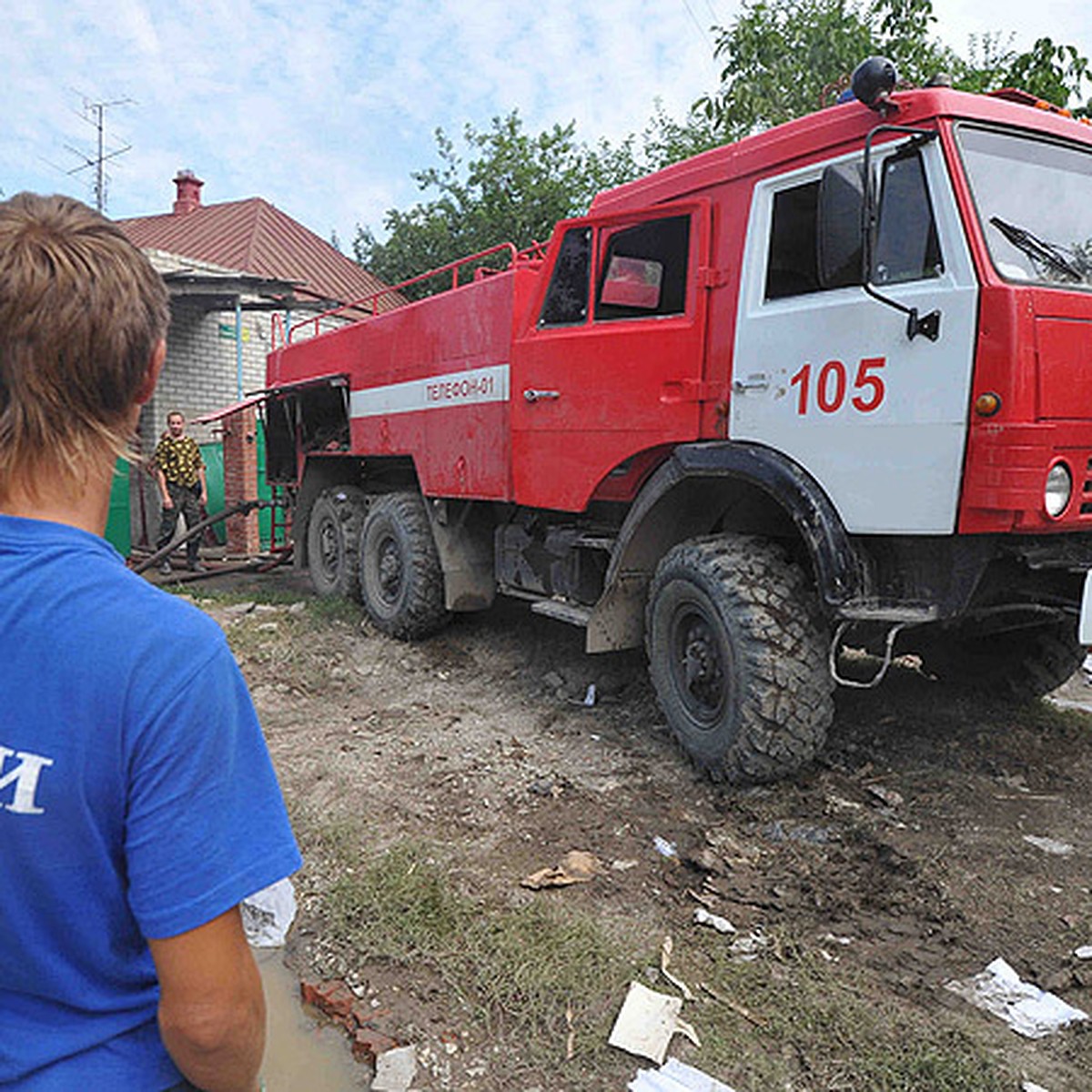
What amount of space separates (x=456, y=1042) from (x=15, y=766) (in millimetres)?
1967

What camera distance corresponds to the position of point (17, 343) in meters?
0.91

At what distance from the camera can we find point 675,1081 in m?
2.31

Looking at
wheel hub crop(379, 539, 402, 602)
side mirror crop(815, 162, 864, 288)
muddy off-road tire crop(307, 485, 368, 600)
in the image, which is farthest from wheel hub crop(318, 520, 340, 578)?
side mirror crop(815, 162, 864, 288)

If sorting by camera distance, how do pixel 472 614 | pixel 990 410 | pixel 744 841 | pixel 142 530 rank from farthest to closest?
pixel 142 530
pixel 472 614
pixel 744 841
pixel 990 410

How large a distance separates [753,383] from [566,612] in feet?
5.58

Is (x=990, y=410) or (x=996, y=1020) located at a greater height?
(x=990, y=410)

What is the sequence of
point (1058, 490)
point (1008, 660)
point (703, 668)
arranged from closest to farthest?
point (1058, 490) → point (703, 668) → point (1008, 660)

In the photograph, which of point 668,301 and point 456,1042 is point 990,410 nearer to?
point 668,301

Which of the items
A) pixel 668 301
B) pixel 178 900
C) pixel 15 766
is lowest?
pixel 178 900

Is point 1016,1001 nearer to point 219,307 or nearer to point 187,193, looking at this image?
point 219,307

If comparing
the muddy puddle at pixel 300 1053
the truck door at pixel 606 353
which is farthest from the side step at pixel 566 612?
the muddy puddle at pixel 300 1053

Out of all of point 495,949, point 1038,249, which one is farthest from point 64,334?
point 1038,249

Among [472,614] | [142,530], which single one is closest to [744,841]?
[472,614]

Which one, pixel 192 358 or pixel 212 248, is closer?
pixel 192 358
